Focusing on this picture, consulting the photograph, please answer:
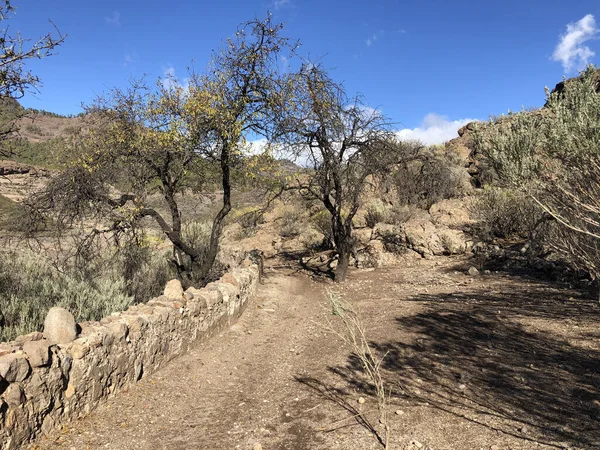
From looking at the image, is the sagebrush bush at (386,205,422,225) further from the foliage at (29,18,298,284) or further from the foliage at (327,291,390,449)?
the foliage at (327,291,390,449)

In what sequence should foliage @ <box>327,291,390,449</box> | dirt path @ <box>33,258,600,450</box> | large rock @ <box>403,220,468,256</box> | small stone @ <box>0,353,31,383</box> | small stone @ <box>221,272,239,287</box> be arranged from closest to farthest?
1. small stone @ <box>0,353,31,383</box>
2. foliage @ <box>327,291,390,449</box>
3. dirt path @ <box>33,258,600,450</box>
4. small stone @ <box>221,272,239,287</box>
5. large rock @ <box>403,220,468,256</box>

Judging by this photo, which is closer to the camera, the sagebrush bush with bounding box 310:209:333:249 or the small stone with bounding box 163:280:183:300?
the small stone with bounding box 163:280:183:300

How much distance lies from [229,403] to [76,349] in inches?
75.0

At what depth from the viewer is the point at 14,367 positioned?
3402 mm

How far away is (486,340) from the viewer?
6.37m

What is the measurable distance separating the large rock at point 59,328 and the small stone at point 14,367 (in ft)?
1.71

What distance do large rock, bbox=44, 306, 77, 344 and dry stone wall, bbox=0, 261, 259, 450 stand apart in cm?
4

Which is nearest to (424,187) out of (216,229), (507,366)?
(216,229)

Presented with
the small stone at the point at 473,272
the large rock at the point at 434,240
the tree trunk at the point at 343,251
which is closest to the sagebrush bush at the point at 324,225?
the large rock at the point at 434,240

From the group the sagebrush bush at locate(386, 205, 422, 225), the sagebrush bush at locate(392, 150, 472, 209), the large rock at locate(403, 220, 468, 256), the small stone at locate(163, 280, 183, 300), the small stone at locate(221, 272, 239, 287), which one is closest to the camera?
the small stone at locate(163, 280, 183, 300)

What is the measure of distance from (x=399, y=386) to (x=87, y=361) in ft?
11.8

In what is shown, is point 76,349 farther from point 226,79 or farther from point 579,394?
point 226,79

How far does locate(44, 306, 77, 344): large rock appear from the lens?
4.08 m

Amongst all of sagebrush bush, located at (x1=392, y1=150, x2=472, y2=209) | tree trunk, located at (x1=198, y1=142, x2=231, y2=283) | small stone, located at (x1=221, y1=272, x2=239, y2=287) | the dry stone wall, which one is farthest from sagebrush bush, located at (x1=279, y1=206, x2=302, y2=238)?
the dry stone wall
